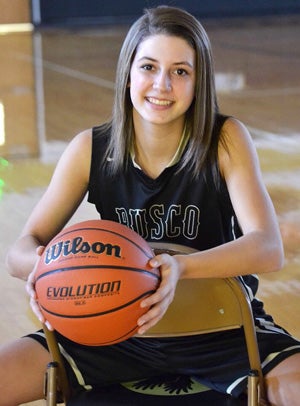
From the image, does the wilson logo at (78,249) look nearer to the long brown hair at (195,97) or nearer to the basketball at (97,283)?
the basketball at (97,283)

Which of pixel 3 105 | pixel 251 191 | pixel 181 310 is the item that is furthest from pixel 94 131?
pixel 3 105

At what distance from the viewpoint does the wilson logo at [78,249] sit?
156cm

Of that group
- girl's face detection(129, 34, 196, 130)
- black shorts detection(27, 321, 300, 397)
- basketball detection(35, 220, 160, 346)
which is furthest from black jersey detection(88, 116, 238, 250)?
basketball detection(35, 220, 160, 346)

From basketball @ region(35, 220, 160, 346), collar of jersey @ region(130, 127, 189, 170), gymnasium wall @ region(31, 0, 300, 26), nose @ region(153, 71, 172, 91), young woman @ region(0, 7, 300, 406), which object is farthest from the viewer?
gymnasium wall @ region(31, 0, 300, 26)

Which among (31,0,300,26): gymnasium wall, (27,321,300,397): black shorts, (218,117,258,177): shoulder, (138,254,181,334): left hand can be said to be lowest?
(31,0,300,26): gymnasium wall

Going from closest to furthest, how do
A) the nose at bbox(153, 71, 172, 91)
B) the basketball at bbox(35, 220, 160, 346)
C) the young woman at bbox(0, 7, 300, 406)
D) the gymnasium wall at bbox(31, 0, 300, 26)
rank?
1. the basketball at bbox(35, 220, 160, 346)
2. the young woman at bbox(0, 7, 300, 406)
3. the nose at bbox(153, 71, 172, 91)
4. the gymnasium wall at bbox(31, 0, 300, 26)

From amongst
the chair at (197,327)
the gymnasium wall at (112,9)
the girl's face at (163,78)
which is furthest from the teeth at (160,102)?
the gymnasium wall at (112,9)

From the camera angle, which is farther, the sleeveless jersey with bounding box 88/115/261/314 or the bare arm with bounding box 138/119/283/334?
the sleeveless jersey with bounding box 88/115/261/314

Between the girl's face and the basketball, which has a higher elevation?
the girl's face

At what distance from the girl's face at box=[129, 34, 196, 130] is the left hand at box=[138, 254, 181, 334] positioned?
41 centimetres

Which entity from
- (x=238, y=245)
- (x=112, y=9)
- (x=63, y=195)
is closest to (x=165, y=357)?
(x=238, y=245)

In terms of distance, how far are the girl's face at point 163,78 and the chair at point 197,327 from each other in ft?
1.01

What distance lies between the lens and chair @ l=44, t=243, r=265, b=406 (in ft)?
5.34

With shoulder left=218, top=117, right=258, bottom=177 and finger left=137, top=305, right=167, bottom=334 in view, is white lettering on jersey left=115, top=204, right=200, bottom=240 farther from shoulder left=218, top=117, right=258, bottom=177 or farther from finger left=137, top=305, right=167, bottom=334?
finger left=137, top=305, right=167, bottom=334
